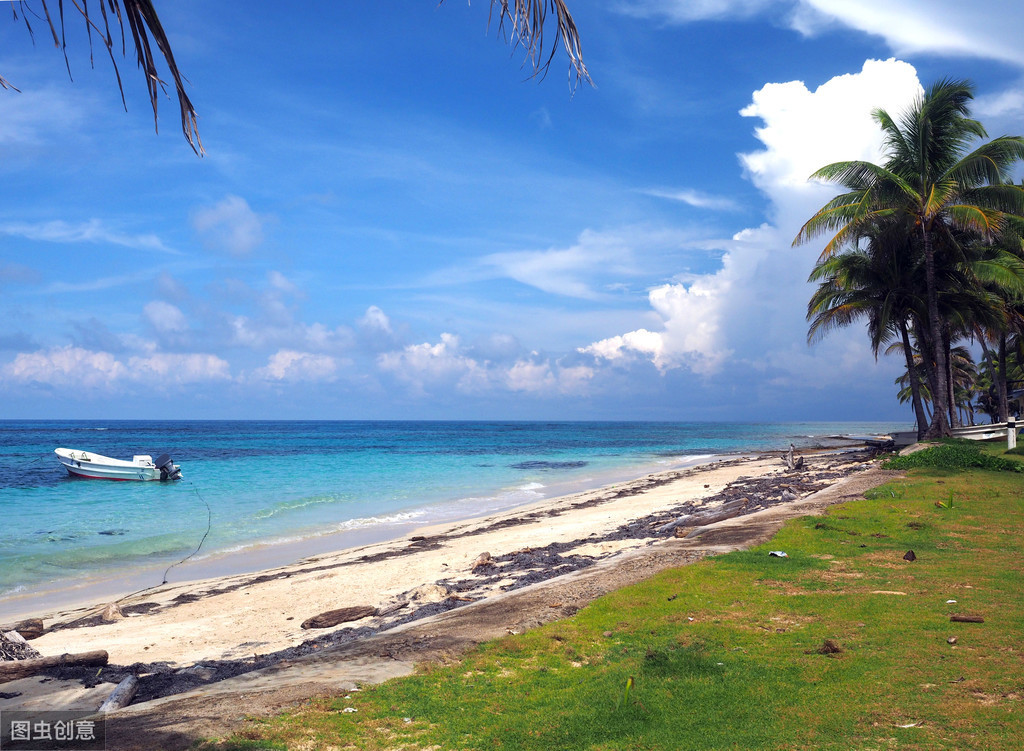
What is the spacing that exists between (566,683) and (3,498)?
96.2 feet

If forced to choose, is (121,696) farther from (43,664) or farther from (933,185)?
(933,185)

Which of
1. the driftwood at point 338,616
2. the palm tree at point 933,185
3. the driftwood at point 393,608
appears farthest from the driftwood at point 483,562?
the palm tree at point 933,185

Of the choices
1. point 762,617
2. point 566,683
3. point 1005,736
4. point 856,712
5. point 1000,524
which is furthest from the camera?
point 1000,524

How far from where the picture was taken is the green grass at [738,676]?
3865mm

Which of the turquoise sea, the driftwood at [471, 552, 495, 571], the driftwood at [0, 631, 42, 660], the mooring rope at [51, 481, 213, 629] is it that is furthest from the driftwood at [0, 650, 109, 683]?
the turquoise sea

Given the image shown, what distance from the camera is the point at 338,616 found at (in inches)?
344

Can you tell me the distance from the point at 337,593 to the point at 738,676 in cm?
769

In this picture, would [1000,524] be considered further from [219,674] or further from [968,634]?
[219,674]

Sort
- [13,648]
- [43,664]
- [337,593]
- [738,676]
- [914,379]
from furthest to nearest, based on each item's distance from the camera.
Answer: [914,379]
[337,593]
[13,648]
[43,664]
[738,676]

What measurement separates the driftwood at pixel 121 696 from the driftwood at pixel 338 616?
10.3ft

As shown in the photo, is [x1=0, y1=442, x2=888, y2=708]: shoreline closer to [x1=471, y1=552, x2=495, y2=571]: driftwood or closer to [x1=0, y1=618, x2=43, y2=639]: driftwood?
[x1=471, y1=552, x2=495, y2=571]: driftwood

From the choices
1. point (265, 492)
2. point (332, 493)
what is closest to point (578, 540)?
point (332, 493)

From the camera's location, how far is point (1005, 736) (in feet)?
11.8

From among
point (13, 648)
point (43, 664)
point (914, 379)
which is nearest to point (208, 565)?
point (13, 648)
